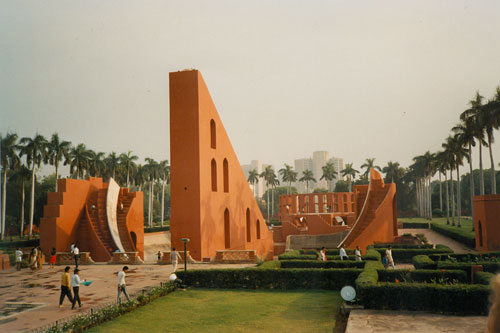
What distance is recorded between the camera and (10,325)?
1075 centimetres

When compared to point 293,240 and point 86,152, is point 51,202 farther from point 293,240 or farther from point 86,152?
point 86,152

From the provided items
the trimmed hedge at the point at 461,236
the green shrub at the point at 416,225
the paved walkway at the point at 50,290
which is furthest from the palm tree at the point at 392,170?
the paved walkway at the point at 50,290

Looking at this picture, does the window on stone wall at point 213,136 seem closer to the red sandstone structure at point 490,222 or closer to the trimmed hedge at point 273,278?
the trimmed hedge at point 273,278

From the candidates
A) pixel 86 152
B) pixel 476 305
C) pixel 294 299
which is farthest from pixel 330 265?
pixel 86 152

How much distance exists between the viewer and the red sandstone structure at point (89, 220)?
83.8 ft

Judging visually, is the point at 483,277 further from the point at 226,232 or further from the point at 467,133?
the point at 467,133

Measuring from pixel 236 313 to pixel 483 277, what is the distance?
24.8 feet

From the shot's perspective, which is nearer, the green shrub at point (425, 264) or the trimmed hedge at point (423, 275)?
the trimmed hedge at point (423, 275)

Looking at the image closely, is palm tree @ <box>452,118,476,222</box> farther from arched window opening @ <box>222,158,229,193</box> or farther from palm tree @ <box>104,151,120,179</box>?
palm tree @ <box>104,151,120,179</box>

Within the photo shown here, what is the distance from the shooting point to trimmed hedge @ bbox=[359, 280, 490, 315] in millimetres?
10336

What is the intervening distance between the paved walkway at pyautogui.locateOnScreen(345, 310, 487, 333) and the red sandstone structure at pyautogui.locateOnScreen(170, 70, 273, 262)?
12639 millimetres

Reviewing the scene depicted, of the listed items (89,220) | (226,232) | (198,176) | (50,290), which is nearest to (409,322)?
(50,290)

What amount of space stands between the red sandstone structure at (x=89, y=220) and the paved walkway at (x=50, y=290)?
2668 mm

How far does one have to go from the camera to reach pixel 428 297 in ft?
35.2
